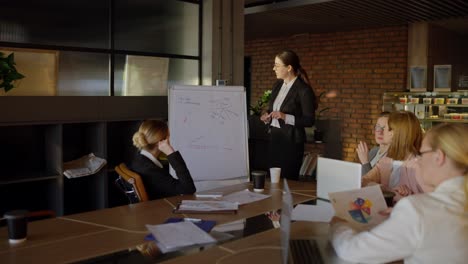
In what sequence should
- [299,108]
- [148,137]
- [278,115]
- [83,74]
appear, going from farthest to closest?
[83,74] < [299,108] < [278,115] < [148,137]

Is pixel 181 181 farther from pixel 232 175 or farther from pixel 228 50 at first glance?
pixel 228 50

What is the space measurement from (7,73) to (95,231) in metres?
2.00

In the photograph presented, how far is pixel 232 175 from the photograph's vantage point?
3.78 m

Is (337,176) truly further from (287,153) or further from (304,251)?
(287,153)

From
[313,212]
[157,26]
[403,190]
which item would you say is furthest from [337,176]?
[157,26]

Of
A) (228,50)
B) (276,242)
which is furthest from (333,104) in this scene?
(276,242)

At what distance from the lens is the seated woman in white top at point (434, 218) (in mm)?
1451

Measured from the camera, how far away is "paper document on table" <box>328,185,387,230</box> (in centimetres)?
191

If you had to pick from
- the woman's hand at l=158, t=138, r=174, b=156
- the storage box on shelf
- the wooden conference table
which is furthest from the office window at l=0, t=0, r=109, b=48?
the storage box on shelf

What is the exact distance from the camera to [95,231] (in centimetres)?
203

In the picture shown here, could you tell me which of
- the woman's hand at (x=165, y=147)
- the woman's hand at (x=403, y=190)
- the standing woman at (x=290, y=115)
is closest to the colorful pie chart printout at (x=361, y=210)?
the woman's hand at (x=403, y=190)

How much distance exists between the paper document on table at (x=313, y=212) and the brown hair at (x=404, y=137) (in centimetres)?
67

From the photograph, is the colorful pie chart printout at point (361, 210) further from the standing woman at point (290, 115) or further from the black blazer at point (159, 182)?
the standing woman at point (290, 115)

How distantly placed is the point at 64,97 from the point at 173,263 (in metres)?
2.55
